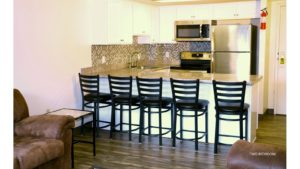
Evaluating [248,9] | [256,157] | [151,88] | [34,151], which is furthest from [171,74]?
[256,157]

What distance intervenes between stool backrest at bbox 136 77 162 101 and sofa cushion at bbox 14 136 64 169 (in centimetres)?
173

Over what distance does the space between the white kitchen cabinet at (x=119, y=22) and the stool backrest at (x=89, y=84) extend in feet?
2.89

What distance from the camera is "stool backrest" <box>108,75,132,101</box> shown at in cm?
503

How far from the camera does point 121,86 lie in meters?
5.12

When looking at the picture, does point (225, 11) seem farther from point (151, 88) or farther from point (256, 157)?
point (256, 157)

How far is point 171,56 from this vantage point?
797 centimetres

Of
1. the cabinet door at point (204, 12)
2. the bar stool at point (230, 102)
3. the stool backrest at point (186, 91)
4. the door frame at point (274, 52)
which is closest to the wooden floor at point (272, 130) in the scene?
the door frame at point (274, 52)

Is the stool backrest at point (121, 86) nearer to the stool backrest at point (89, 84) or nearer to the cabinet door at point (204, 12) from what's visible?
the stool backrest at point (89, 84)

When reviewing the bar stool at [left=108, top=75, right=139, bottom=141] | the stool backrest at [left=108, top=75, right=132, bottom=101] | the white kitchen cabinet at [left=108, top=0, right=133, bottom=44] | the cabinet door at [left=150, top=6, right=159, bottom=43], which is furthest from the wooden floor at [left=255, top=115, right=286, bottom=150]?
the white kitchen cabinet at [left=108, top=0, right=133, bottom=44]

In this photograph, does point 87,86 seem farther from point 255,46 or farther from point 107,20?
point 255,46

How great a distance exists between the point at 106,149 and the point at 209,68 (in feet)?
10.6

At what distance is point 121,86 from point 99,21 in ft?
4.33
